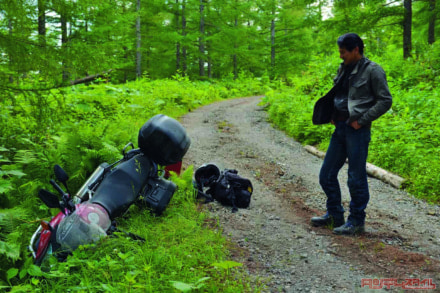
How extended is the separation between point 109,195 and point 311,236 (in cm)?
252

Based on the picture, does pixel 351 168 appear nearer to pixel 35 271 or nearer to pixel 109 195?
pixel 109 195

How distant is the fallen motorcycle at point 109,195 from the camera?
3.47 m

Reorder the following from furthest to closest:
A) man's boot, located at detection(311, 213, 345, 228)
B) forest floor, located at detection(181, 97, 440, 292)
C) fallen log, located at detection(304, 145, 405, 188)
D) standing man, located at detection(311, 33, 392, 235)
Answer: fallen log, located at detection(304, 145, 405, 188), man's boot, located at detection(311, 213, 345, 228), standing man, located at detection(311, 33, 392, 235), forest floor, located at detection(181, 97, 440, 292)

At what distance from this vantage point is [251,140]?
10430 mm

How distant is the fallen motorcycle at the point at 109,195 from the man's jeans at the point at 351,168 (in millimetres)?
2064

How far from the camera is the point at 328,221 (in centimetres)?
467

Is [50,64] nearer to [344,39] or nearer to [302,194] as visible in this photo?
[344,39]

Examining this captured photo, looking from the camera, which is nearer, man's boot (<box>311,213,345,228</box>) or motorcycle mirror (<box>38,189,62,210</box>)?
motorcycle mirror (<box>38,189,62,210</box>)

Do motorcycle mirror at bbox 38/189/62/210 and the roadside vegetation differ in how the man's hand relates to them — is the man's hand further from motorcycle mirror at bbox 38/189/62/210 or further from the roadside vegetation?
motorcycle mirror at bbox 38/189/62/210

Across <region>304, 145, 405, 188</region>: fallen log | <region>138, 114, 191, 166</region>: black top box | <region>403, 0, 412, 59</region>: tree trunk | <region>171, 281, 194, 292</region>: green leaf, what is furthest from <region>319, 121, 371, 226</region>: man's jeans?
<region>403, 0, 412, 59</region>: tree trunk

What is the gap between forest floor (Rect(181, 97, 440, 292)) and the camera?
339 cm

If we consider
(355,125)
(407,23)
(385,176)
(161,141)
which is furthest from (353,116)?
(407,23)

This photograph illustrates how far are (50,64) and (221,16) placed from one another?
24644 millimetres

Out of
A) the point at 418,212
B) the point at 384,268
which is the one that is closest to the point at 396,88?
the point at 418,212
